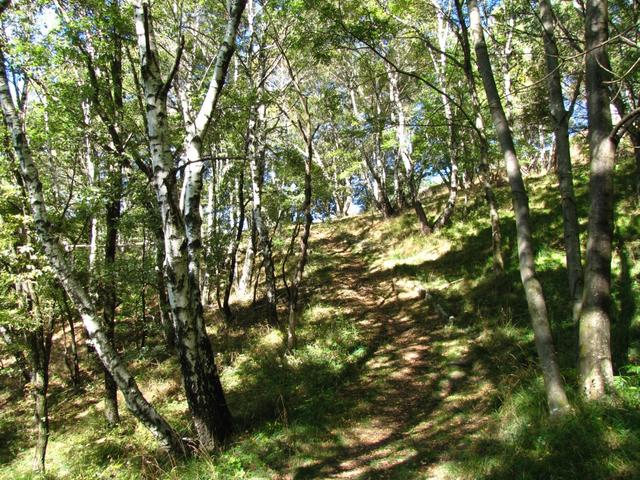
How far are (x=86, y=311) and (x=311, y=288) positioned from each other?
8938 mm

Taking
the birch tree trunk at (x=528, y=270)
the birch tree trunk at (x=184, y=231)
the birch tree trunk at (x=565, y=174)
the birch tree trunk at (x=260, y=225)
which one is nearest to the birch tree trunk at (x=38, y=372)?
the birch tree trunk at (x=184, y=231)

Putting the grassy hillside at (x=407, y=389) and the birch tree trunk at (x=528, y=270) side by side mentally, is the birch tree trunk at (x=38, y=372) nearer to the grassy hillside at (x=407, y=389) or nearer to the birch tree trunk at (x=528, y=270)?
the grassy hillside at (x=407, y=389)

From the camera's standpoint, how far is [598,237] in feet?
14.3

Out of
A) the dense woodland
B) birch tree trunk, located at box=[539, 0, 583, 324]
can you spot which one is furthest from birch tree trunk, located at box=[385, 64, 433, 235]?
birch tree trunk, located at box=[539, 0, 583, 324]

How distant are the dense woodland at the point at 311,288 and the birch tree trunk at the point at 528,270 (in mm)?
32

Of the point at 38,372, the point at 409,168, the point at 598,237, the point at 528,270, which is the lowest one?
the point at 38,372

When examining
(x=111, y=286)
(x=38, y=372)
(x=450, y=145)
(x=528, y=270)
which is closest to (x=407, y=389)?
(x=528, y=270)

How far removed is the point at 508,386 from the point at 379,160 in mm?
16354

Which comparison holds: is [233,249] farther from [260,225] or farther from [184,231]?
[184,231]

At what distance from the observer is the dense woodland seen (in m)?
4.51

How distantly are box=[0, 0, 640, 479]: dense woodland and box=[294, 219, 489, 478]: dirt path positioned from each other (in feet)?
0.15

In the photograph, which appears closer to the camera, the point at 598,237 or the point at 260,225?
the point at 598,237

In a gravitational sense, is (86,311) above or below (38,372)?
above

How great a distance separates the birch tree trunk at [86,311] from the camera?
546cm
